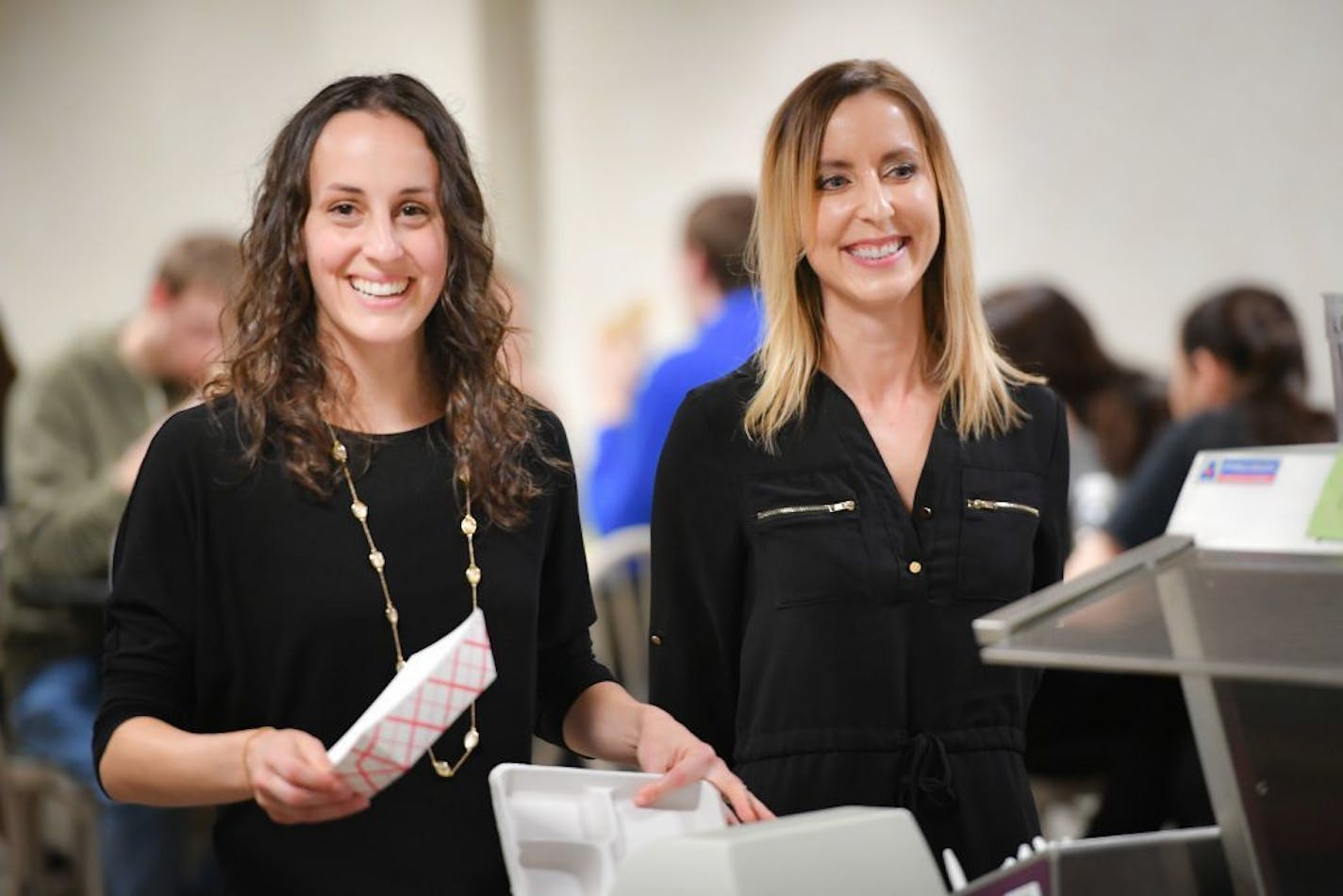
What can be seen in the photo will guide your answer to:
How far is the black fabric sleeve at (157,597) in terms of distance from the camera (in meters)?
1.62

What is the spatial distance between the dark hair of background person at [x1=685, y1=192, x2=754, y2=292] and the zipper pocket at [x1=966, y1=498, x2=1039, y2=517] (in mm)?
1864

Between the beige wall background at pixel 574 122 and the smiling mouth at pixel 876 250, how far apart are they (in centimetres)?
381

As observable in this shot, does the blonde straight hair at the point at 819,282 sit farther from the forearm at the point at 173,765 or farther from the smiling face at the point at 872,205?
the forearm at the point at 173,765

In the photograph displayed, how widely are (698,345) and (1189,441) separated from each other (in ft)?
3.25

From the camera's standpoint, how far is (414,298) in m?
1.74

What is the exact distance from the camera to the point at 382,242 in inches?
66.9

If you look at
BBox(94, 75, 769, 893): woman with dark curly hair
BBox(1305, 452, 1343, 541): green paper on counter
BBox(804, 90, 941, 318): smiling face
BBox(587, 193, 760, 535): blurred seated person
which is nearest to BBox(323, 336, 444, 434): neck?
BBox(94, 75, 769, 893): woman with dark curly hair

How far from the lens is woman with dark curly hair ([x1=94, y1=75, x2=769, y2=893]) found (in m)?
1.65

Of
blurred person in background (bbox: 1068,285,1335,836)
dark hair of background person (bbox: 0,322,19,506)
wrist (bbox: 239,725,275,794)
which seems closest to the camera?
wrist (bbox: 239,725,275,794)

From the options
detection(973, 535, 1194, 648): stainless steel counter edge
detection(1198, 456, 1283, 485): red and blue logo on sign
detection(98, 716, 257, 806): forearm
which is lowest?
detection(98, 716, 257, 806): forearm

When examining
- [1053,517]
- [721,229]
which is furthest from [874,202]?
[721,229]

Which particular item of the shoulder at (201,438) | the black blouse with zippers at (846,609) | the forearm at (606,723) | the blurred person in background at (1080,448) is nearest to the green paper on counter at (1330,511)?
the black blouse with zippers at (846,609)

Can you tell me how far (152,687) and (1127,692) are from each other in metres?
2.33

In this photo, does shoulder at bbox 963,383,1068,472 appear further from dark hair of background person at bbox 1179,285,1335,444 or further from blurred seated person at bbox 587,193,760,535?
dark hair of background person at bbox 1179,285,1335,444
